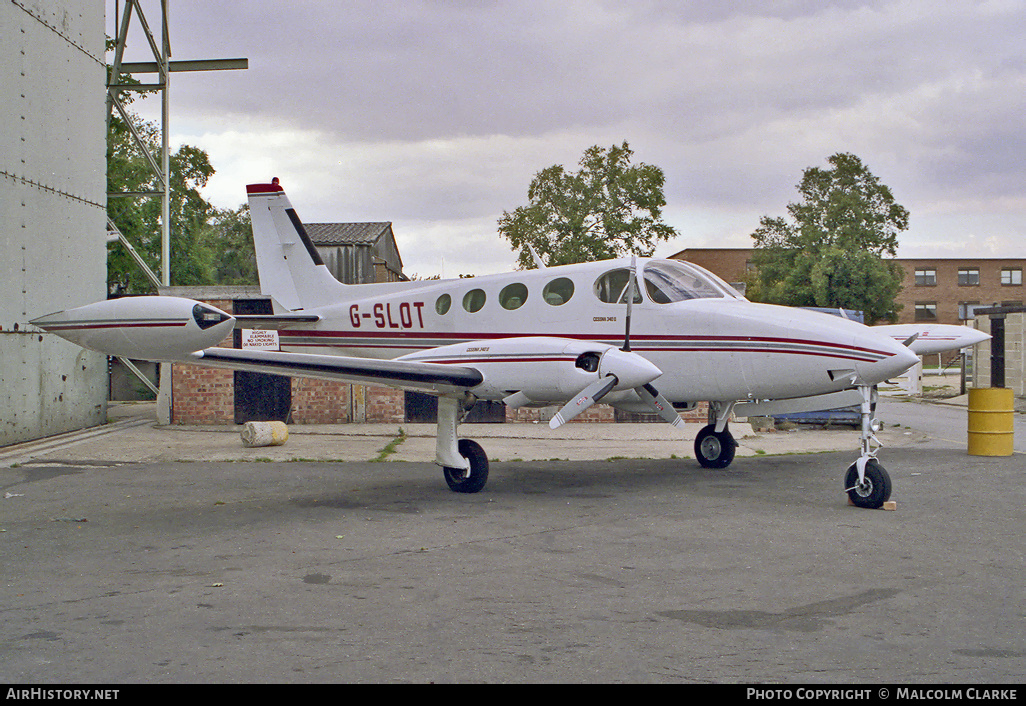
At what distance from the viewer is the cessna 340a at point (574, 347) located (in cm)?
747

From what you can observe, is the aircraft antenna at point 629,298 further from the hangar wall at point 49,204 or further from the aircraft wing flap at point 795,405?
the hangar wall at point 49,204

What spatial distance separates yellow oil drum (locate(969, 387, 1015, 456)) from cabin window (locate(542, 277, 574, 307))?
746cm

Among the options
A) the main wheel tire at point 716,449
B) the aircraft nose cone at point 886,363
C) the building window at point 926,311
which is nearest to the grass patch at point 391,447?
the main wheel tire at point 716,449

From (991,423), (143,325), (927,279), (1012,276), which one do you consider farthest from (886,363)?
(1012,276)

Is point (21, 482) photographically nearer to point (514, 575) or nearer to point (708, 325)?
point (514, 575)

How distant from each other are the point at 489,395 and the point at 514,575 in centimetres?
362

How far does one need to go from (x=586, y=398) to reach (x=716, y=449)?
386 cm

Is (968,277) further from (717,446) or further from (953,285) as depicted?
(717,446)

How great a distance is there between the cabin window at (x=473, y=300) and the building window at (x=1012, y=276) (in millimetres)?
75738

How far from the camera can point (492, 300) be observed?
36.6 ft

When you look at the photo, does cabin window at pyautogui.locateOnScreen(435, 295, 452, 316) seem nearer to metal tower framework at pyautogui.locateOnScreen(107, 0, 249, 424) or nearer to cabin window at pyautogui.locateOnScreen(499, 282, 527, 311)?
cabin window at pyautogui.locateOnScreen(499, 282, 527, 311)

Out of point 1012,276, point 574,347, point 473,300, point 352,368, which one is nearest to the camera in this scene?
point 352,368

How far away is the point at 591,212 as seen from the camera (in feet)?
135
